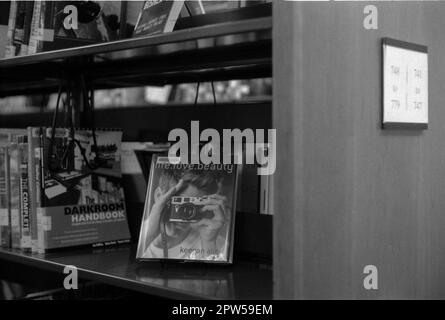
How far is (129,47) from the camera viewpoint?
137 cm

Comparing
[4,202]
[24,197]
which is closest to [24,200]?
[24,197]

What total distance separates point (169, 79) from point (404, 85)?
39.9 inches

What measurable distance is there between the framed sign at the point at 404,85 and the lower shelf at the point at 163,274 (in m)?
0.47

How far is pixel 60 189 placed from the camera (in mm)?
1716

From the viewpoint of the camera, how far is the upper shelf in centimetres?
139

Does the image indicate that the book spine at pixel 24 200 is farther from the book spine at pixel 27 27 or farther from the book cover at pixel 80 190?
the book spine at pixel 27 27

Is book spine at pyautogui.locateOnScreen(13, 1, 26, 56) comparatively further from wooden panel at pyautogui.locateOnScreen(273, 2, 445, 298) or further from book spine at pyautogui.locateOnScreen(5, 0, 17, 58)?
wooden panel at pyautogui.locateOnScreen(273, 2, 445, 298)

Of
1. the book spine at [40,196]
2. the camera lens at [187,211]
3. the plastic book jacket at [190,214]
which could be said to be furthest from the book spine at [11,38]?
the camera lens at [187,211]

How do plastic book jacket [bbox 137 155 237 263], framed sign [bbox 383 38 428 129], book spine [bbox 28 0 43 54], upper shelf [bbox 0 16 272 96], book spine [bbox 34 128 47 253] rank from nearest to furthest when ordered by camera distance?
framed sign [bbox 383 38 428 129] → upper shelf [bbox 0 16 272 96] → plastic book jacket [bbox 137 155 237 263] → book spine [bbox 34 128 47 253] → book spine [bbox 28 0 43 54]

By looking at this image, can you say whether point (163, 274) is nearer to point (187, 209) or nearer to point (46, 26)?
point (187, 209)

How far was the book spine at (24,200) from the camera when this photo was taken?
1723mm

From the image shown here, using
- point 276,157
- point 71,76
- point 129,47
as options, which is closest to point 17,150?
point 71,76

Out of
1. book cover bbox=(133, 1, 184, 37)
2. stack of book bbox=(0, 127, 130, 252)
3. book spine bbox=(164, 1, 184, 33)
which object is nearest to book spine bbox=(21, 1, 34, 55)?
stack of book bbox=(0, 127, 130, 252)

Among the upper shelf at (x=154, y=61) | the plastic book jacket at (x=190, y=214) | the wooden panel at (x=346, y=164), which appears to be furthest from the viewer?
the plastic book jacket at (x=190, y=214)
